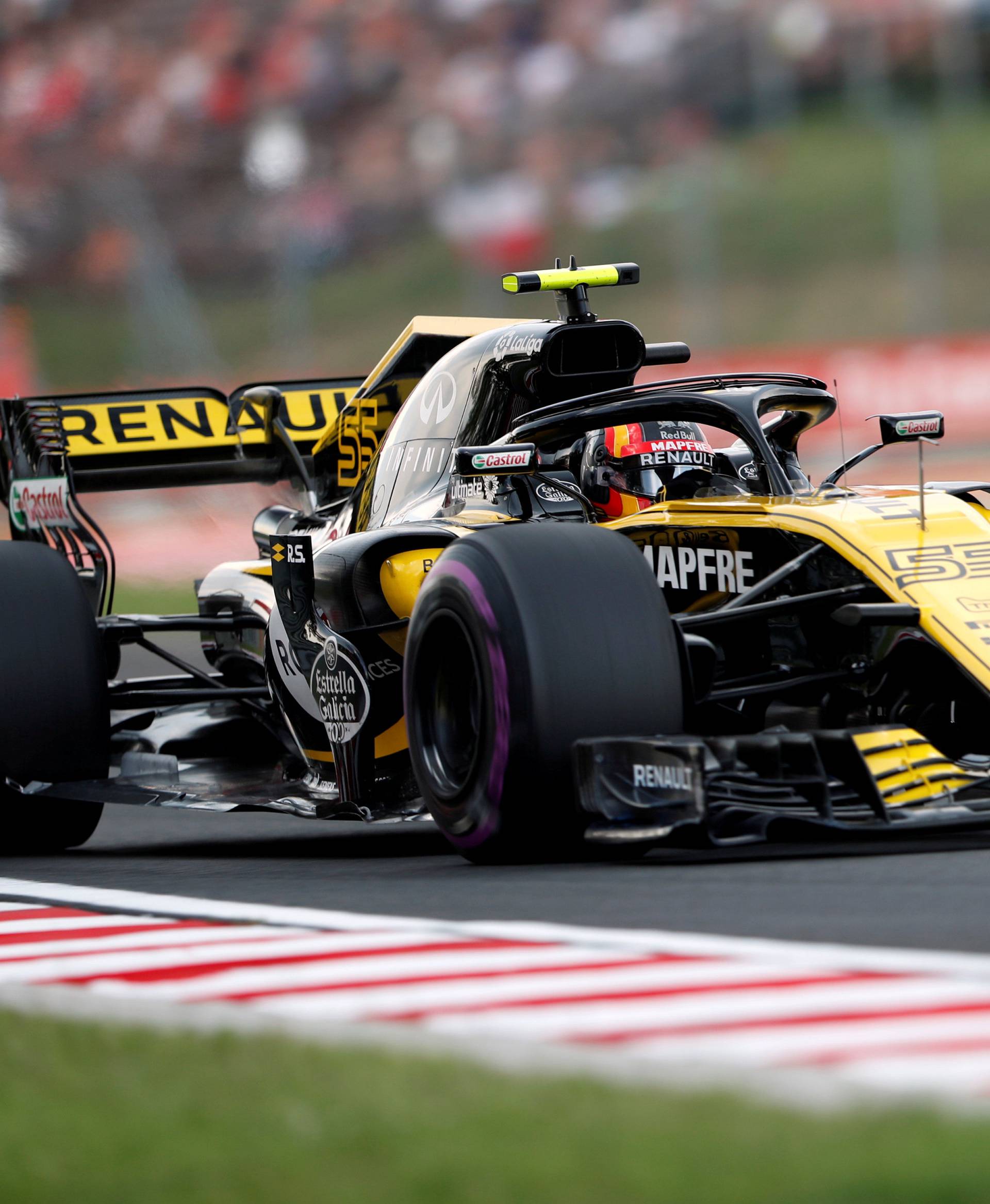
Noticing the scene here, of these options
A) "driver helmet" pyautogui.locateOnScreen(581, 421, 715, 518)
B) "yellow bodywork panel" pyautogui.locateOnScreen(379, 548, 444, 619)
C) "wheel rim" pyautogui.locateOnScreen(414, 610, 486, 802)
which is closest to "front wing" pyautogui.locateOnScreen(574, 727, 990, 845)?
"wheel rim" pyautogui.locateOnScreen(414, 610, 486, 802)

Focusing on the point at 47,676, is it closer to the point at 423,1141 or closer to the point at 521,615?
the point at 521,615

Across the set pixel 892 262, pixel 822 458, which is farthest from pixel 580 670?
pixel 892 262

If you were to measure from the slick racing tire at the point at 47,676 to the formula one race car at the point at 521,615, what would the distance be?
12mm

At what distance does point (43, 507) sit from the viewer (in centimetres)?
930

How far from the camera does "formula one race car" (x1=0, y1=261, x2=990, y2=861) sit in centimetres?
575

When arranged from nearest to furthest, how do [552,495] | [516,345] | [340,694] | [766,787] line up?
1. [766,787]
2. [340,694]
3. [552,495]
4. [516,345]

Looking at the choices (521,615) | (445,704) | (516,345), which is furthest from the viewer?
(516,345)

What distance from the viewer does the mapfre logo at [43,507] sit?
9289mm

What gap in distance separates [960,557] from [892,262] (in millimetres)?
26474

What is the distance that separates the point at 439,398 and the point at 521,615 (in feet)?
7.22

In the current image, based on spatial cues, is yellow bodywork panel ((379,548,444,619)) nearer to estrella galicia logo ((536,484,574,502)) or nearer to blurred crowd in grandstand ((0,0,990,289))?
estrella galicia logo ((536,484,574,502))

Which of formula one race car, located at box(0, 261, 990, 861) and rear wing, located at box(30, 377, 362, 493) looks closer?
formula one race car, located at box(0, 261, 990, 861)

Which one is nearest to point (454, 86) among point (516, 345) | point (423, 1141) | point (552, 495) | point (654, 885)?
point (516, 345)

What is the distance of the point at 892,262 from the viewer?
3172 centimetres
